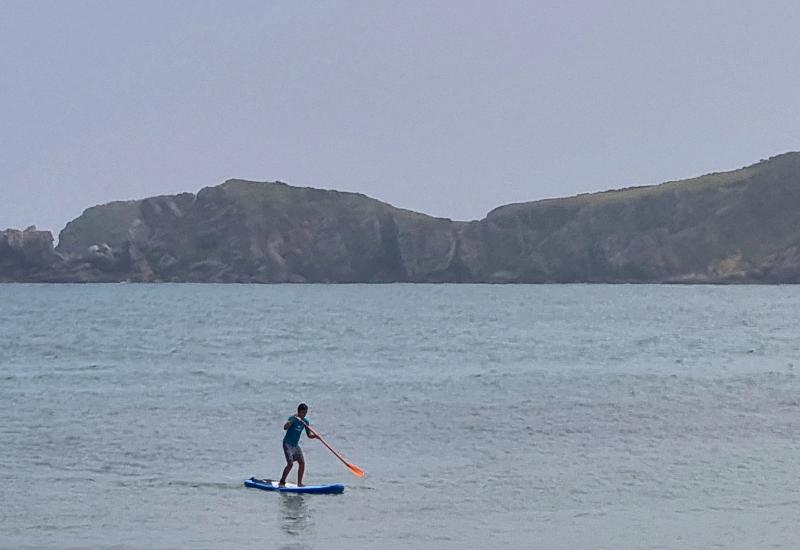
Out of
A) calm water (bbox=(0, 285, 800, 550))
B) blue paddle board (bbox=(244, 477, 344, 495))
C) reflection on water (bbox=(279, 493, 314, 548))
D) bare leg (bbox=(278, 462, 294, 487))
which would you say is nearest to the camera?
reflection on water (bbox=(279, 493, 314, 548))

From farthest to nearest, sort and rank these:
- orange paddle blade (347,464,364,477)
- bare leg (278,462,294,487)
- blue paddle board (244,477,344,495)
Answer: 1. orange paddle blade (347,464,364,477)
2. bare leg (278,462,294,487)
3. blue paddle board (244,477,344,495)

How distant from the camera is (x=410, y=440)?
3722cm

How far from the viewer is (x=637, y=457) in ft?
111

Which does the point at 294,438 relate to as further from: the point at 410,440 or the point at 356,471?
the point at 410,440

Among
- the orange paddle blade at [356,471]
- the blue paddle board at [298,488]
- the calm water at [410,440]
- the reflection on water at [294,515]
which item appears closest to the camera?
the reflection on water at [294,515]

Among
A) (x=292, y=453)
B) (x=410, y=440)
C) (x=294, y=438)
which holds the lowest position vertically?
(x=410, y=440)

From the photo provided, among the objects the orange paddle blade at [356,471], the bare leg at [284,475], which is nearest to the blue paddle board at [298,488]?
the bare leg at [284,475]

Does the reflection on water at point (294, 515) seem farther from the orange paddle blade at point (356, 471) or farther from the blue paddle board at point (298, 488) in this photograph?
the orange paddle blade at point (356, 471)

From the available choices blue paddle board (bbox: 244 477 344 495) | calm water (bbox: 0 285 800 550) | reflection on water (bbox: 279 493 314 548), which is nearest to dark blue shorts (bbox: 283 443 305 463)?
blue paddle board (bbox: 244 477 344 495)

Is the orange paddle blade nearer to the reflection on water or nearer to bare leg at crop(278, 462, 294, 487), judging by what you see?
bare leg at crop(278, 462, 294, 487)

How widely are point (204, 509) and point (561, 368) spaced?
118 feet

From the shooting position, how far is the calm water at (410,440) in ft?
83.1

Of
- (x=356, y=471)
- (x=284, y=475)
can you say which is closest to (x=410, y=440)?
(x=356, y=471)

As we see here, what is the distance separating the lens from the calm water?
83.1 feet
